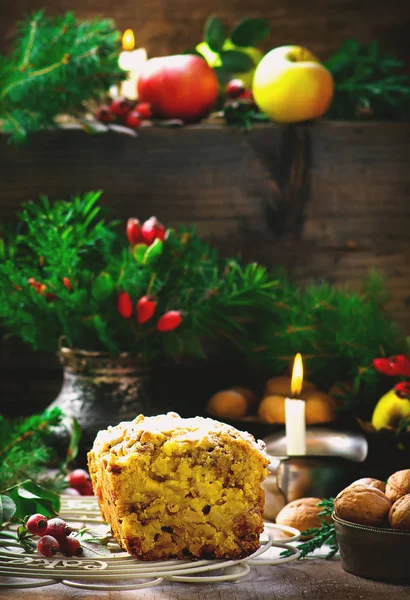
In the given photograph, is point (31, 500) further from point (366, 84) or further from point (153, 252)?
point (366, 84)

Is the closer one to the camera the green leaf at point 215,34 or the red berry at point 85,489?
the red berry at point 85,489

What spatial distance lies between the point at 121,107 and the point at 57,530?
82 centimetres

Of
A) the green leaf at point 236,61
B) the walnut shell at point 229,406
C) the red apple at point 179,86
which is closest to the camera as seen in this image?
the walnut shell at point 229,406

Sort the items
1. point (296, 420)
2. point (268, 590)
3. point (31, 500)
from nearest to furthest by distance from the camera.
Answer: point (268, 590)
point (31, 500)
point (296, 420)

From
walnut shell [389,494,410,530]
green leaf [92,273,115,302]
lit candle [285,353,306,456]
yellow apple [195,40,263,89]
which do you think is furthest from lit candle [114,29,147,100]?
walnut shell [389,494,410,530]

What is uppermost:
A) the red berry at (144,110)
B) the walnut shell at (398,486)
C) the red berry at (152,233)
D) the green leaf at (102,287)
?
the red berry at (144,110)

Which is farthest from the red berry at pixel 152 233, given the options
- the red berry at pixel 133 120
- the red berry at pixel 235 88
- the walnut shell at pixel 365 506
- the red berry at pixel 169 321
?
the walnut shell at pixel 365 506

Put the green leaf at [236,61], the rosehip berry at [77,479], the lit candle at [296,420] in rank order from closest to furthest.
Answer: the lit candle at [296,420], the rosehip berry at [77,479], the green leaf at [236,61]

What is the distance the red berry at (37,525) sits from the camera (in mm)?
1013

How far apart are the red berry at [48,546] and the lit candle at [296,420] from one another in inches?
13.8

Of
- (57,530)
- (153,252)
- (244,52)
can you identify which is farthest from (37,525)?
(244,52)

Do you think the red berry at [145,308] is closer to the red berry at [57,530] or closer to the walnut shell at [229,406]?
the walnut shell at [229,406]

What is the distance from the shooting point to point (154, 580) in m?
0.95

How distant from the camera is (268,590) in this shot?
38.0 inches
